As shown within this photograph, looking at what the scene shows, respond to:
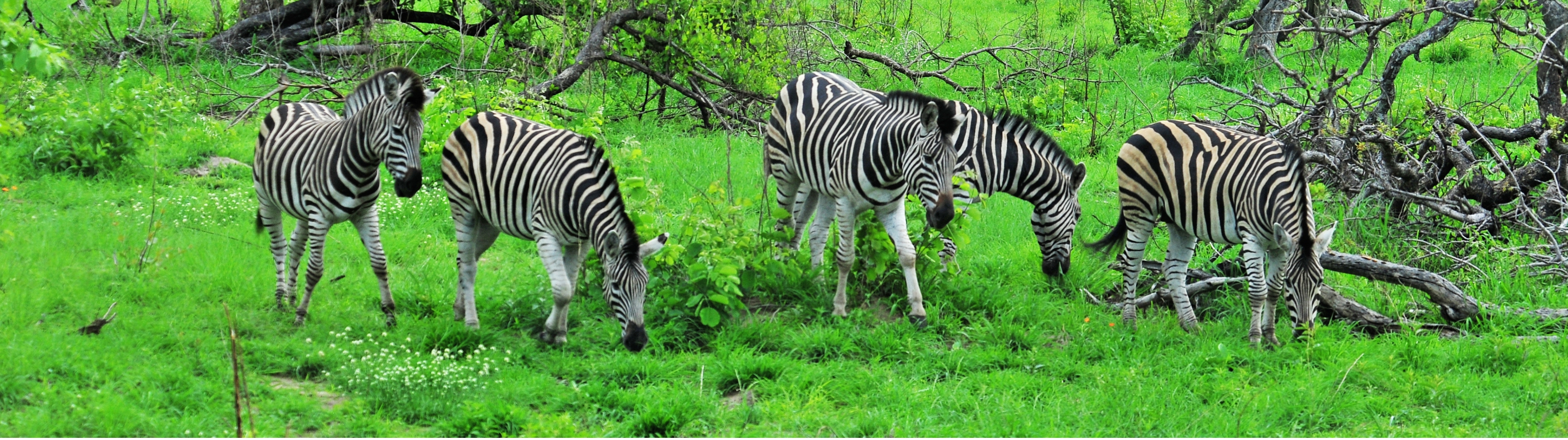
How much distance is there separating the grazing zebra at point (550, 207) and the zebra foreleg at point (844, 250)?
1426 millimetres

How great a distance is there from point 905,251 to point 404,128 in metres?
3.13

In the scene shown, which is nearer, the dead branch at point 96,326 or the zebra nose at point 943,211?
the dead branch at point 96,326

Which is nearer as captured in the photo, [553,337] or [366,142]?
[366,142]

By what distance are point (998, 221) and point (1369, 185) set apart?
2.90 m

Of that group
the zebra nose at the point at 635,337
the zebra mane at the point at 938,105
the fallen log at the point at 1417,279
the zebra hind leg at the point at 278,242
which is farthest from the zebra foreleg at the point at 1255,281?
the zebra hind leg at the point at 278,242

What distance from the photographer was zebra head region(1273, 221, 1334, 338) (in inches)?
253

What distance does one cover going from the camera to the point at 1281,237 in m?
6.29

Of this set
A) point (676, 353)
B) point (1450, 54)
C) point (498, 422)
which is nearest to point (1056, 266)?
point (676, 353)

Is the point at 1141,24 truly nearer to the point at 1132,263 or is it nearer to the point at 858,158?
the point at 1132,263

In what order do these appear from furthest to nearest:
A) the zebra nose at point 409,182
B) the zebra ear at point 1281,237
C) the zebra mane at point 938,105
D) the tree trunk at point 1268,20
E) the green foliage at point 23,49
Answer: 1. the tree trunk at point 1268,20
2. the zebra mane at point 938,105
3. the zebra nose at point 409,182
4. the zebra ear at point 1281,237
5. the green foliage at point 23,49

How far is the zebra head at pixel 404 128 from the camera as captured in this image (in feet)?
21.1

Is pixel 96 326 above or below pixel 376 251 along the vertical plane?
below

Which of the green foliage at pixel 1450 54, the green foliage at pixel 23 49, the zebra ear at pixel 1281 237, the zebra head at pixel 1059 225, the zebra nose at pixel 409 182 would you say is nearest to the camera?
the green foliage at pixel 23 49

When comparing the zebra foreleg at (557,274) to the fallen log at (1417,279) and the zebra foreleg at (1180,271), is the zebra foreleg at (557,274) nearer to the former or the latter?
the zebra foreleg at (1180,271)
